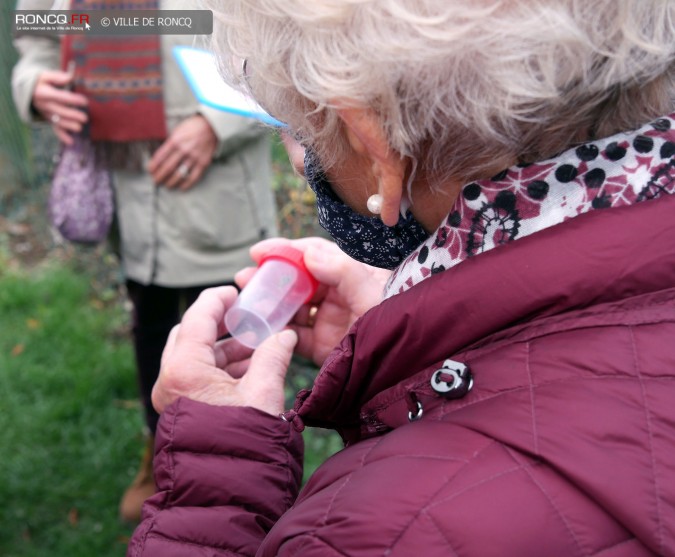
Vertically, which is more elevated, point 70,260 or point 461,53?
point 461,53

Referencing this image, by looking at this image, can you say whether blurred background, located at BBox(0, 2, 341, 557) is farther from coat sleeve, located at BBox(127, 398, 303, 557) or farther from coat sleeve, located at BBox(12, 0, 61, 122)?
coat sleeve, located at BBox(127, 398, 303, 557)

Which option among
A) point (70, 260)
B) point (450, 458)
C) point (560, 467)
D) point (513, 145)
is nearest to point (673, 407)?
Result: point (560, 467)

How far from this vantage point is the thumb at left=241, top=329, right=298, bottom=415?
154 cm

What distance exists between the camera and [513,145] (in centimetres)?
102

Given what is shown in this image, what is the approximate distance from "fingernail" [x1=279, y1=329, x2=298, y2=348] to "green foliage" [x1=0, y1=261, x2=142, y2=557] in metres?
1.72

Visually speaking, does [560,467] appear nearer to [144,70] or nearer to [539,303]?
[539,303]

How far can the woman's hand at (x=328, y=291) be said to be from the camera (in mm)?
1801

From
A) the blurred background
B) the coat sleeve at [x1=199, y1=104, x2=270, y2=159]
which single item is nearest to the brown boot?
the blurred background

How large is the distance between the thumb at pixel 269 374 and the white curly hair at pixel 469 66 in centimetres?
65

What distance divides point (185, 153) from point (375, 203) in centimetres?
157

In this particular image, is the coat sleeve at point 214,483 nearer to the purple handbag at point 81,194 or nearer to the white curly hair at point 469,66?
the white curly hair at point 469,66

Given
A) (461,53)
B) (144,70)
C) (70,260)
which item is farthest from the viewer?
(70,260)

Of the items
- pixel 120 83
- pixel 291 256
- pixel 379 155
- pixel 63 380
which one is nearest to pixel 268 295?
pixel 291 256

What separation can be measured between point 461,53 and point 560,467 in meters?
0.49
